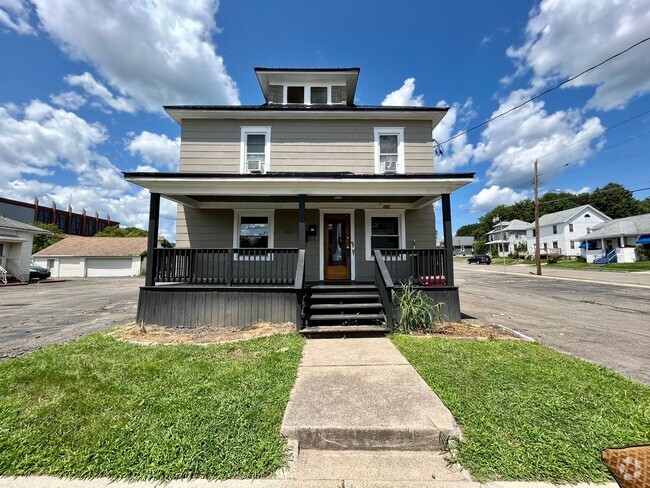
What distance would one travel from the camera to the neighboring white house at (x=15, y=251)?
790 inches

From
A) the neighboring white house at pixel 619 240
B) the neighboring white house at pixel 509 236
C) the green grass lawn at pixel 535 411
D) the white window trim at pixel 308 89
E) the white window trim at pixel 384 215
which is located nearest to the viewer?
the green grass lawn at pixel 535 411

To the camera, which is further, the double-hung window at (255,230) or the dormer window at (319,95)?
the dormer window at (319,95)

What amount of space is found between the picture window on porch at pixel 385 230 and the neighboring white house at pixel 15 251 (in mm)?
25746

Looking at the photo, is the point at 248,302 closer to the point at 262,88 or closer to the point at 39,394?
the point at 39,394

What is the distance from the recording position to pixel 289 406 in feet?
9.29

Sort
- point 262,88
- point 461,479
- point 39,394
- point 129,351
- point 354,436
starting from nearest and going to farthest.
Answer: point 461,479 < point 354,436 < point 39,394 < point 129,351 < point 262,88

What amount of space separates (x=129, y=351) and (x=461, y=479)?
505 centimetres

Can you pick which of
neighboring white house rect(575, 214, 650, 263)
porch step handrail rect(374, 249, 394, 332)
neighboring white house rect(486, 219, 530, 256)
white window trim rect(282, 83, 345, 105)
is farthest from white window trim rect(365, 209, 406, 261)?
neighboring white house rect(486, 219, 530, 256)

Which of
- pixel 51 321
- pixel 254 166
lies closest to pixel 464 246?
pixel 254 166

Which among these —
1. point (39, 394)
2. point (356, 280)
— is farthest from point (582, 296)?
point (39, 394)

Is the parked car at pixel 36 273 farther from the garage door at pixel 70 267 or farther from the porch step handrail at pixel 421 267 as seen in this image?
the porch step handrail at pixel 421 267

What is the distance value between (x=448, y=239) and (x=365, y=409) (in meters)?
5.37

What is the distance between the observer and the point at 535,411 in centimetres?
276

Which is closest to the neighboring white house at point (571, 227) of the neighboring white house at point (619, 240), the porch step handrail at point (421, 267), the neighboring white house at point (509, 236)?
the neighboring white house at point (619, 240)
